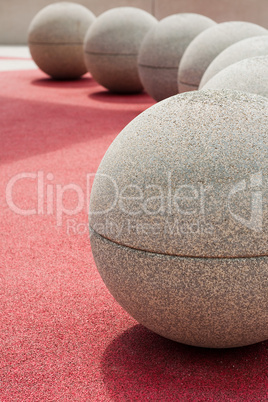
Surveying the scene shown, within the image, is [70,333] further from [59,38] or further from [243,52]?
[59,38]

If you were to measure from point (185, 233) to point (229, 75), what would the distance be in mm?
2643

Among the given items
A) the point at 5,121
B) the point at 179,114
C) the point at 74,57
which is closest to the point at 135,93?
the point at 74,57

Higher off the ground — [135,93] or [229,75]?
[229,75]

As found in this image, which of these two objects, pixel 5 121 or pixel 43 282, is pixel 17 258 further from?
pixel 5 121

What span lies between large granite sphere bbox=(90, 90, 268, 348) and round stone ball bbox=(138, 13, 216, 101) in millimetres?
6789

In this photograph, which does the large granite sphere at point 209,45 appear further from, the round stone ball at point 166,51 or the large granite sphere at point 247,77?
the large granite sphere at point 247,77

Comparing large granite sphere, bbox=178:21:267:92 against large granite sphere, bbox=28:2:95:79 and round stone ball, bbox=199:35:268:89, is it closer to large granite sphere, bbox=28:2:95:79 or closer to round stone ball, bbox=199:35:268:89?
round stone ball, bbox=199:35:268:89

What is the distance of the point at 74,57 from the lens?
1288cm

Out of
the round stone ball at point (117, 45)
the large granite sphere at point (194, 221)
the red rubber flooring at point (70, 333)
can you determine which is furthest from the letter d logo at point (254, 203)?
the round stone ball at point (117, 45)

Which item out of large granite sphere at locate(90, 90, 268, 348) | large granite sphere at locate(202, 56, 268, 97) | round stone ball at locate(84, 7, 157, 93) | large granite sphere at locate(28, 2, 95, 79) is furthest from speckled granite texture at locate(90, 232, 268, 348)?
large granite sphere at locate(28, 2, 95, 79)

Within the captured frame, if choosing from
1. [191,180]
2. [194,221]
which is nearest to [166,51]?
[191,180]

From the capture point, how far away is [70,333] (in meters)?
3.36

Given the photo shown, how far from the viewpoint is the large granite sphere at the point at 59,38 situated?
1257cm

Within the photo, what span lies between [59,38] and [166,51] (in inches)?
155
